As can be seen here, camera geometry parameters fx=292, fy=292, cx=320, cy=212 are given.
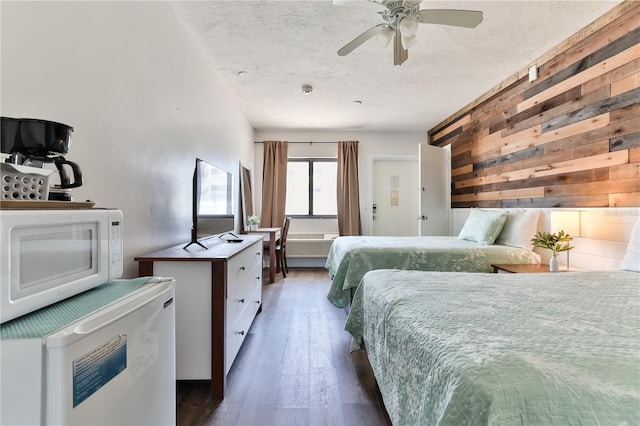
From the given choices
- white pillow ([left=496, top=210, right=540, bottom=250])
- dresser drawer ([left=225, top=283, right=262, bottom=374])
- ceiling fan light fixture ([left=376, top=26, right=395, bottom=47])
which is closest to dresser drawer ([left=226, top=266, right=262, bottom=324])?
dresser drawer ([left=225, top=283, right=262, bottom=374])

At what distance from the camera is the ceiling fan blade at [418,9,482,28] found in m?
1.81

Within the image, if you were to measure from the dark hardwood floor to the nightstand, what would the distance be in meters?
1.43

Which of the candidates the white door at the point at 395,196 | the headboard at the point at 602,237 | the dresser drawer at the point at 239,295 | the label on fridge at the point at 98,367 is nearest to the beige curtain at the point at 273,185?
the white door at the point at 395,196

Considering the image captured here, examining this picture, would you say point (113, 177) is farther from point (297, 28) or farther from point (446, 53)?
point (446, 53)

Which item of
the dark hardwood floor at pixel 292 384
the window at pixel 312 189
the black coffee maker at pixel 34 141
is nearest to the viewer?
the black coffee maker at pixel 34 141

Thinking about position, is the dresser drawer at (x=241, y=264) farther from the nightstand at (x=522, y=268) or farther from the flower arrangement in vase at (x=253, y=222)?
the nightstand at (x=522, y=268)

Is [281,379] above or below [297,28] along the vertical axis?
below

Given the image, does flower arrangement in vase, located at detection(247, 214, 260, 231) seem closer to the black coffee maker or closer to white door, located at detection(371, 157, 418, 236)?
white door, located at detection(371, 157, 418, 236)

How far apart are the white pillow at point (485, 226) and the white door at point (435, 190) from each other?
1.19 m

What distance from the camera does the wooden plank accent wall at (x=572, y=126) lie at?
209 cm

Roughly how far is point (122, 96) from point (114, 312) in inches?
53.9

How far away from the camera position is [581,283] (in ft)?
5.12

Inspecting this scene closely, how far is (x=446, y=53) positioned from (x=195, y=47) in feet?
7.65

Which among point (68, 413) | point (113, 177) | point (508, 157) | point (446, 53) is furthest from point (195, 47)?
point (508, 157)
